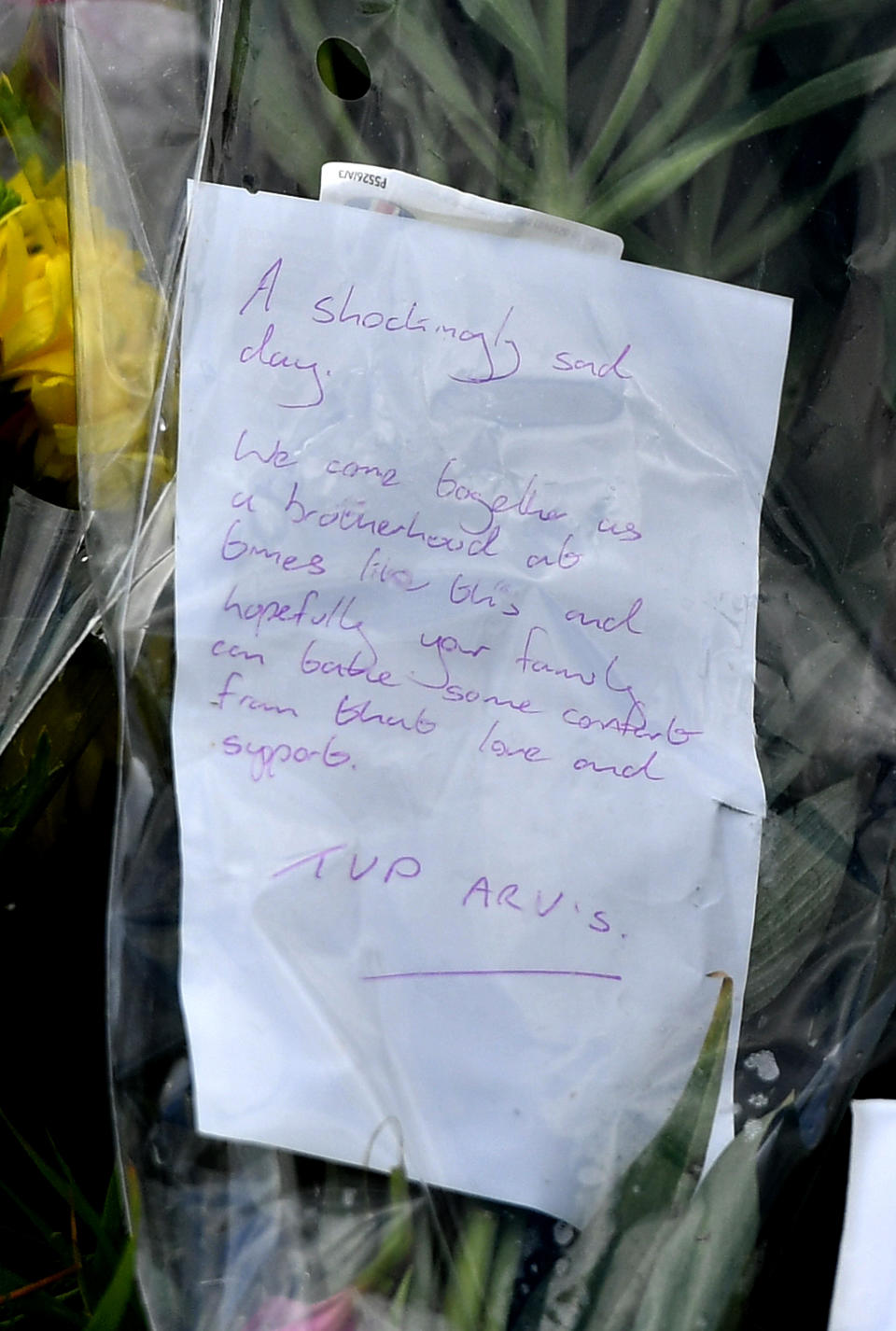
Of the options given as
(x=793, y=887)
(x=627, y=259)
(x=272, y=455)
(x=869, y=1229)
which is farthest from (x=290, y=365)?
(x=869, y=1229)

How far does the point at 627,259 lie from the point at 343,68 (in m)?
0.13

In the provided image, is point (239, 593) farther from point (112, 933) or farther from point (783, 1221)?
point (783, 1221)

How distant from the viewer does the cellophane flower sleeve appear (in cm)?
42

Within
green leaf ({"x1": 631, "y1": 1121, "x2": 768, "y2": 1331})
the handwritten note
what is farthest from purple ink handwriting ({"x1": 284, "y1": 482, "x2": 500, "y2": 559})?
green leaf ({"x1": 631, "y1": 1121, "x2": 768, "y2": 1331})

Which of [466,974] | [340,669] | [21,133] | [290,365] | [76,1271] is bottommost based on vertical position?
[76,1271]

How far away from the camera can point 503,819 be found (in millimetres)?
436

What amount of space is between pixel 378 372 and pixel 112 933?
0.23 metres

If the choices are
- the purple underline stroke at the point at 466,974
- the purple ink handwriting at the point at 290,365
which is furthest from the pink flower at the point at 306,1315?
the purple ink handwriting at the point at 290,365

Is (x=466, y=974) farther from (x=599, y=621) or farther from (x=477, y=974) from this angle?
(x=599, y=621)

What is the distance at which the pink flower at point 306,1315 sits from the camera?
0.40 meters

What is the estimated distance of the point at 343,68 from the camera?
45cm

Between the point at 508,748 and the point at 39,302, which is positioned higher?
the point at 39,302

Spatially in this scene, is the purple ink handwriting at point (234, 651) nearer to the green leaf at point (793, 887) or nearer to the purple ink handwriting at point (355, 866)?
the purple ink handwriting at point (355, 866)

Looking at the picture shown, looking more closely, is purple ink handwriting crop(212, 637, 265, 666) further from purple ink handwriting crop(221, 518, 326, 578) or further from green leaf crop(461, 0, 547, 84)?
green leaf crop(461, 0, 547, 84)
